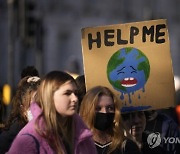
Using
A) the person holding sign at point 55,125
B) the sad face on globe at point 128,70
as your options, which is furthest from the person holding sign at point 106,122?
the person holding sign at point 55,125

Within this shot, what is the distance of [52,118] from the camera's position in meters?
5.52

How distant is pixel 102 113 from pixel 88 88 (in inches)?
24.6

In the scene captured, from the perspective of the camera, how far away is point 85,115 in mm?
6605

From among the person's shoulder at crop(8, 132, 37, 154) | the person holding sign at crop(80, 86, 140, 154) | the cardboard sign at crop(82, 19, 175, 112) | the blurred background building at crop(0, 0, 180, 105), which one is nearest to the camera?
the person's shoulder at crop(8, 132, 37, 154)

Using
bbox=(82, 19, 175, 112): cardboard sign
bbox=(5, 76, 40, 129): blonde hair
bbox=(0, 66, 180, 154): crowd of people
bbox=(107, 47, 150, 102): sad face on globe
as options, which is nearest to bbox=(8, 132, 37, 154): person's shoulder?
bbox=(0, 66, 180, 154): crowd of people

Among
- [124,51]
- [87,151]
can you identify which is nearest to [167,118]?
[124,51]

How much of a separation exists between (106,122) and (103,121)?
0.9 inches

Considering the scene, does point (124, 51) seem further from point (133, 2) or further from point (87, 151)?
point (133, 2)

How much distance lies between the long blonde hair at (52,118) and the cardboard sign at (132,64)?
1.50m

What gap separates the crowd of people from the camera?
550cm

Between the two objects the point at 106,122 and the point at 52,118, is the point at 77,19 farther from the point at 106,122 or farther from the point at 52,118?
the point at 52,118

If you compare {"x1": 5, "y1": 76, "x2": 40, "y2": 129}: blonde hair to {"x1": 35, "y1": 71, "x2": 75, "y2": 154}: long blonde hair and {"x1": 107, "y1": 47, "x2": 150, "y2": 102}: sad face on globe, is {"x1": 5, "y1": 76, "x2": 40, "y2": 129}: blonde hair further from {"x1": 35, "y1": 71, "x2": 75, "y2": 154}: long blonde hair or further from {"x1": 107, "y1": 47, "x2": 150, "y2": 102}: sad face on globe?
{"x1": 35, "y1": 71, "x2": 75, "y2": 154}: long blonde hair

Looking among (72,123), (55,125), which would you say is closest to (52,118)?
(55,125)

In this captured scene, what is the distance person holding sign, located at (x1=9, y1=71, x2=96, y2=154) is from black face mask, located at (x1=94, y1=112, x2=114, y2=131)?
772 mm
